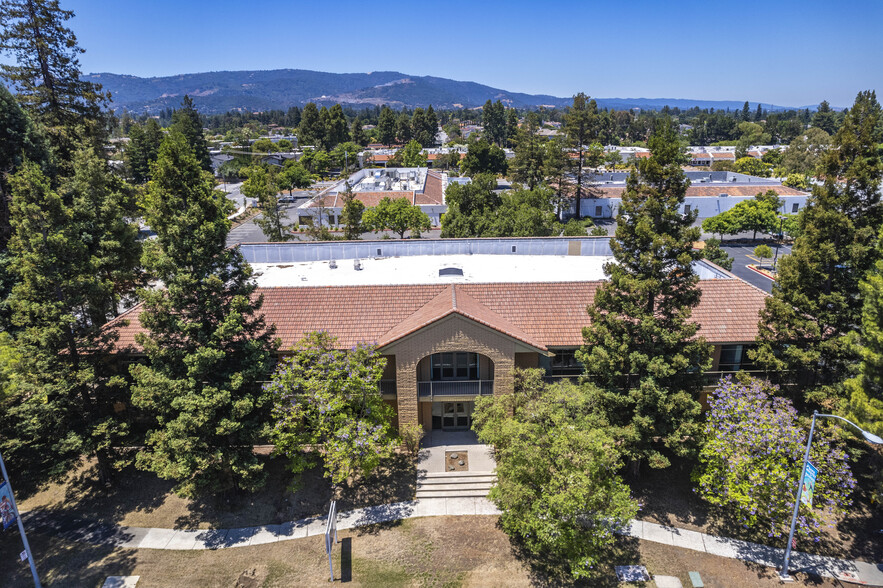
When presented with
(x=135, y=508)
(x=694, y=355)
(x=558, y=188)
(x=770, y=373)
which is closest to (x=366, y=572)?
(x=135, y=508)

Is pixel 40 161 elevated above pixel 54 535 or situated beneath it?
elevated above

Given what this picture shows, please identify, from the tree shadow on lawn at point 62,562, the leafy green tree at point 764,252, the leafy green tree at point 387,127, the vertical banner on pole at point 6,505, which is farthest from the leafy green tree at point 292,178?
the vertical banner on pole at point 6,505

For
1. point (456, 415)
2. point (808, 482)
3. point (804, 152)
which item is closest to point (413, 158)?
point (804, 152)

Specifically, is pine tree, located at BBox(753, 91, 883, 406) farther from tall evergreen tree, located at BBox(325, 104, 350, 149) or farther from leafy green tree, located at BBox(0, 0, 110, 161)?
tall evergreen tree, located at BBox(325, 104, 350, 149)

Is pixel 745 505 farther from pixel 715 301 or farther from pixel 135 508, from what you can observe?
pixel 135 508

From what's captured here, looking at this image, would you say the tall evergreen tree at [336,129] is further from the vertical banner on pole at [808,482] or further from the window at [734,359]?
the vertical banner on pole at [808,482]

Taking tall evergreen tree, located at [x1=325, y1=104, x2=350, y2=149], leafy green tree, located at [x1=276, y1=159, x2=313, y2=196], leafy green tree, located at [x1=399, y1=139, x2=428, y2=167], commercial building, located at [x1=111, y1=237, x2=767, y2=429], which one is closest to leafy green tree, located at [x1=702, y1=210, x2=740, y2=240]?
commercial building, located at [x1=111, y1=237, x2=767, y2=429]

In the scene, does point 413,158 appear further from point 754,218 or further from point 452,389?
point 452,389
